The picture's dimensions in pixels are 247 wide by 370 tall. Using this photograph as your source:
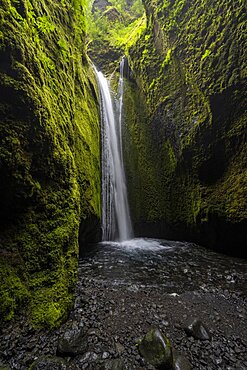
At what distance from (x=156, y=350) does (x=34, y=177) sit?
2.45 m

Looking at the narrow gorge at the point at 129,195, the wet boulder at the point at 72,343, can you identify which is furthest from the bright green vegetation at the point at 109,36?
the wet boulder at the point at 72,343

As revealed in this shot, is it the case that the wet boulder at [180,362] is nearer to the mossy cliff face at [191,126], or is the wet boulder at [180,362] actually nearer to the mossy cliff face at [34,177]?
the mossy cliff face at [34,177]

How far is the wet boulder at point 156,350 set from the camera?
1827mm

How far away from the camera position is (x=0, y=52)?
7.30 ft

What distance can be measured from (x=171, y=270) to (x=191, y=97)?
5.10m

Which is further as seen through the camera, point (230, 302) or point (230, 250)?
point (230, 250)

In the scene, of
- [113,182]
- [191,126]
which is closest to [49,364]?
[191,126]

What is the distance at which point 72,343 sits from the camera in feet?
6.56

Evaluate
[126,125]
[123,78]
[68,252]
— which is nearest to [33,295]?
[68,252]

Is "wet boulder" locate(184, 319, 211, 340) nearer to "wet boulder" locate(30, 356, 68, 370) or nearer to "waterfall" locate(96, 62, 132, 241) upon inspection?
"wet boulder" locate(30, 356, 68, 370)

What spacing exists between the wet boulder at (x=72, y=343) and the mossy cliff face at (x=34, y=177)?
0.21 metres

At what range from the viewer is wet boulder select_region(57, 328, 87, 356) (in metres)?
1.92

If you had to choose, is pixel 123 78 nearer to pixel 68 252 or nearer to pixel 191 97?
pixel 191 97

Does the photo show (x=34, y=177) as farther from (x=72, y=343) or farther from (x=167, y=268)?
(x=167, y=268)
